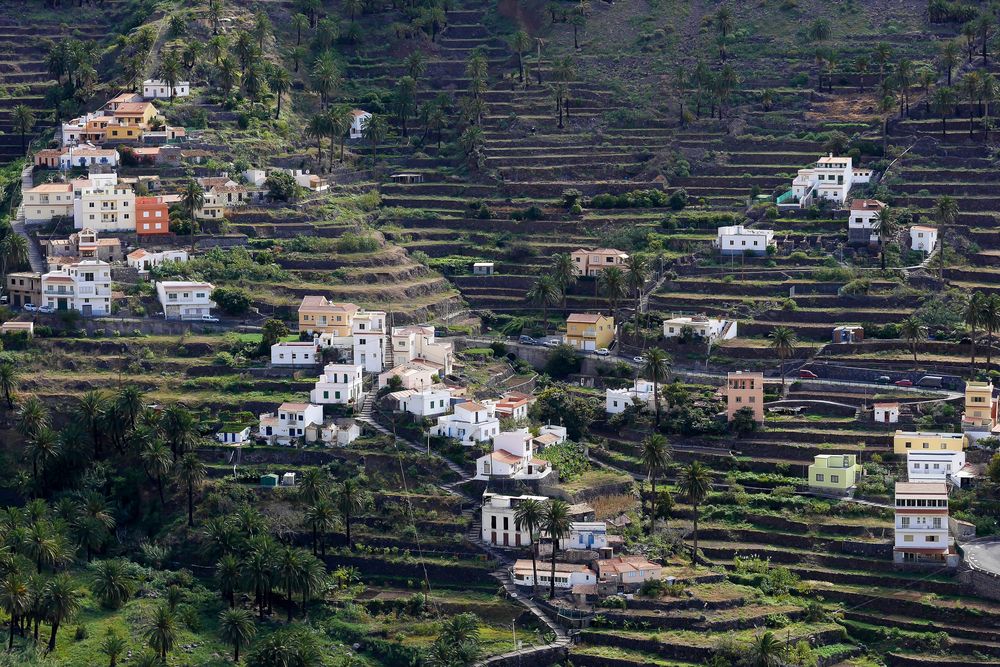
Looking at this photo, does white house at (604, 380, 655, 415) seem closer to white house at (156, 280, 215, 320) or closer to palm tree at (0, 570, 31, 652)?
white house at (156, 280, 215, 320)

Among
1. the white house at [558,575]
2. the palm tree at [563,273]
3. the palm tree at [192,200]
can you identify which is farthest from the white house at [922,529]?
the palm tree at [192,200]

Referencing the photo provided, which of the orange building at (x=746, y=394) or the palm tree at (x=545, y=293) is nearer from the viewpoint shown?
the orange building at (x=746, y=394)

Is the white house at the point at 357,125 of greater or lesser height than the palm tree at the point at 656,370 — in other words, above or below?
above

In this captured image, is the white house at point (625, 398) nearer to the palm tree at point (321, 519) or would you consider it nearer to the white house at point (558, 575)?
the white house at point (558, 575)

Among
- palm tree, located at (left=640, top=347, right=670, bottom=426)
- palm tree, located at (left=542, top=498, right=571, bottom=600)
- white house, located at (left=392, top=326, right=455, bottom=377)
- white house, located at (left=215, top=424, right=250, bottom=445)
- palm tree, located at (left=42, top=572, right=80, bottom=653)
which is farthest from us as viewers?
white house, located at (left=392, top=326, right=455, bottom=377)

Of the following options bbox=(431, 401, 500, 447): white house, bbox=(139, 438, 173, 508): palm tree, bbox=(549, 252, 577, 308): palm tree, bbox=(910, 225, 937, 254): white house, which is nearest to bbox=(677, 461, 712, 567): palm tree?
bbox=(431, 401, 500, 447): white house

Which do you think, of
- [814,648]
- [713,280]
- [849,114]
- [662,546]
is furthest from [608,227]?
[814,648]

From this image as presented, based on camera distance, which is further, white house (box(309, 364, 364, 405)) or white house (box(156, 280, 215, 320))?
white house (box(156, 280, 215, 320))

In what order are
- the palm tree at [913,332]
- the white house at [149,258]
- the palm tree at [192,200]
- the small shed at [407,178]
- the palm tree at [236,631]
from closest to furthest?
1. the palm tree at [236,631]
2. the palm tree at [913,332]
3. the white house at [149,258]
4. the palm tree at [192,200]
5. the small shed at [407,178]
